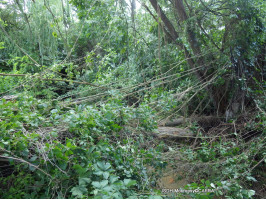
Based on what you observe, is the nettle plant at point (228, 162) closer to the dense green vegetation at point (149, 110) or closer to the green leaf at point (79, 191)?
the dense green vegetation at point (149, 110)

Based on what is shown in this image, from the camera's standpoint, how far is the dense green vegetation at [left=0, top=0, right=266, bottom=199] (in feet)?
4.58

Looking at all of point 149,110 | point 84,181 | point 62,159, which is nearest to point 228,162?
point 149,110

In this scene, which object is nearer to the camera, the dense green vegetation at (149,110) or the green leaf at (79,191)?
the green leaf at (79,191)

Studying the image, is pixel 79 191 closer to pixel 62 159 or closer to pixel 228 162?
pixel 62 159

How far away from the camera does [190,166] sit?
2947 millimetres

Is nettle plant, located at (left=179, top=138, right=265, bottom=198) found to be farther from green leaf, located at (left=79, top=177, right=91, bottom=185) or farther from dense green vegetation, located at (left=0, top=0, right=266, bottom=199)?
green leaf, located at (left=79, top=177, right=91, bottom=185)

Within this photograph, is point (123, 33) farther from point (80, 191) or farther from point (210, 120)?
point (80, 191)

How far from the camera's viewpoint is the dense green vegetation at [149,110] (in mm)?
1395

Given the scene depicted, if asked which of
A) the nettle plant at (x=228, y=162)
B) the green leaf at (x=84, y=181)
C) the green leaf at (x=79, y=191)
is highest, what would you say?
the green leaf at (x=84, y=181)

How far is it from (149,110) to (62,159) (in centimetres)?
115

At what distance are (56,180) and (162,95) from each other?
1.79 meters

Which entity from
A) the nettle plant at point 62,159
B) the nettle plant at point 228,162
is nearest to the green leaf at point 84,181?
the nettle plant at point 62,159

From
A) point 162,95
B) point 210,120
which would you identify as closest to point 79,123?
point 162,95

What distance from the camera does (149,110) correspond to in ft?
7.59
